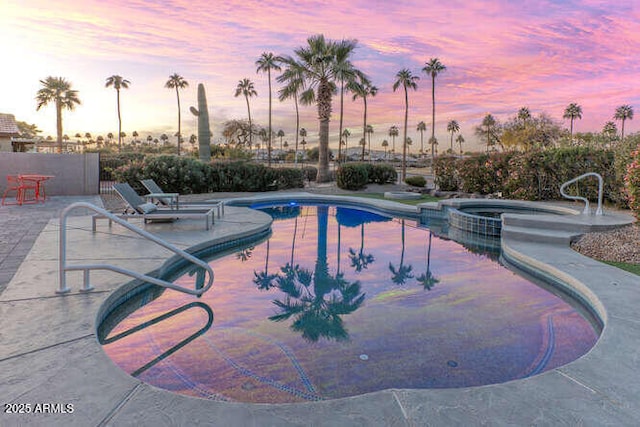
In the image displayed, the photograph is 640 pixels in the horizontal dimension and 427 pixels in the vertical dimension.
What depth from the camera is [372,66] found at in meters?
24.3

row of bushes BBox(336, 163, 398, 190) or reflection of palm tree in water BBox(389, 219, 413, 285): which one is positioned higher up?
row of bushes BBox(336, 163, 398, 190)

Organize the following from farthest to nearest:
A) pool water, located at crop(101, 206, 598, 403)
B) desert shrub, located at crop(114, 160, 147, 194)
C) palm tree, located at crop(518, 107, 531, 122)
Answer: palm tree, located at crop(518, 107, 531, 122) < desert shrub, located at crop(114, 160, 147, 194) < pool water, located at crop(101, 206, 598, 403)

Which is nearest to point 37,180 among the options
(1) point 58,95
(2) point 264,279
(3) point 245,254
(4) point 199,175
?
(4) point 199,175

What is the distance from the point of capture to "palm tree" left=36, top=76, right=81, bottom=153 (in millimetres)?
45000

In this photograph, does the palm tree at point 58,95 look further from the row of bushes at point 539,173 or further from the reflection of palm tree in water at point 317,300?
the reflection of palm tree in water at point 317,300

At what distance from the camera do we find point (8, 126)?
29.7m

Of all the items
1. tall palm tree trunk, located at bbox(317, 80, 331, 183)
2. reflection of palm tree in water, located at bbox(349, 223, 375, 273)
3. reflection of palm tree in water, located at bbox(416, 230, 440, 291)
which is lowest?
reflection of palm tree in water, located at bbox(416, 230, 440, 291)

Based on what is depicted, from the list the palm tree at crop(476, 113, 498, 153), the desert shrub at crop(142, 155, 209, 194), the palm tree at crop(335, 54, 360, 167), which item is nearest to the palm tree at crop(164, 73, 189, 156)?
the palm tree at crop(335, 54, 360, 167)

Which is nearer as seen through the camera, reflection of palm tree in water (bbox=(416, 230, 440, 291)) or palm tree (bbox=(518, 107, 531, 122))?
reflection of palm tree in water (bbox=(416, 230, 440, 291))

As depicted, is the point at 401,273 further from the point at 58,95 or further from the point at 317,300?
the point at 58,95

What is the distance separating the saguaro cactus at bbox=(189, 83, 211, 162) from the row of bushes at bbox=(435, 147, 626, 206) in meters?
16.1

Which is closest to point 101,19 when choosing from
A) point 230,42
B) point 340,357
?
point 230,42

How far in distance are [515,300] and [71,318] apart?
5536mm

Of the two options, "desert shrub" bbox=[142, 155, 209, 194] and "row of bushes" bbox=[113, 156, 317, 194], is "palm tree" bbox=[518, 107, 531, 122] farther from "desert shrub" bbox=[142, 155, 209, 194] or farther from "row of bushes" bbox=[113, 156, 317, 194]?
"desert shrub" bbox=[142, 155, 209, 194]
